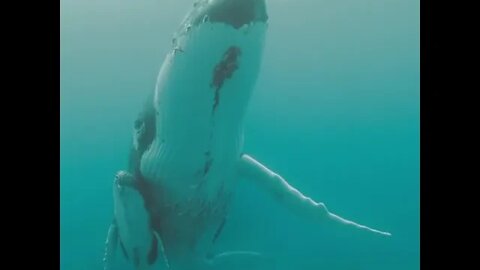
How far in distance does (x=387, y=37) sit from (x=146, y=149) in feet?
4.77

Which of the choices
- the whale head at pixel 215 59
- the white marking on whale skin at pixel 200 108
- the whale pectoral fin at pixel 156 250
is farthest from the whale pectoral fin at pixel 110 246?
the whale head at pixel 215 59

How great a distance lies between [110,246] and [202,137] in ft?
2.70

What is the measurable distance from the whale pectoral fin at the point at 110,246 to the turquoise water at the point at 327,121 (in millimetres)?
47

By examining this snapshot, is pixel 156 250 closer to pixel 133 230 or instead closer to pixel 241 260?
pixel 133 230

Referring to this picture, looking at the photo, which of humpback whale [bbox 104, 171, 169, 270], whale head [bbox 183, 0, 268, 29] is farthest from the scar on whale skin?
humpback whale [bbox 104, 171, 169, 270]

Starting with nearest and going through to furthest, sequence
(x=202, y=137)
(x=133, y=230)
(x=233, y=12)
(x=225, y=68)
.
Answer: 1. (x=233, y=12)
2. (x=225, y=68)
3. (x=202, y=137)
4. (x=133, y=230)

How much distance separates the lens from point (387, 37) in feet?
12.1

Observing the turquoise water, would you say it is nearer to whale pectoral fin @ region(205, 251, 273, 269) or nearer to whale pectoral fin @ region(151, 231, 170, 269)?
whale pectoral fin @ region(205, 251, 273, 269)

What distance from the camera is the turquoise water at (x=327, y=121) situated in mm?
3631

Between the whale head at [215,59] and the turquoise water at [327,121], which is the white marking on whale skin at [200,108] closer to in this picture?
the whale head at [215,59]

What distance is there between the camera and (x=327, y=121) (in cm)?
367

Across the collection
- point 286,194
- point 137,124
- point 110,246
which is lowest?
point 110,246

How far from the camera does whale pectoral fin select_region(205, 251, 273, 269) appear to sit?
365 cm

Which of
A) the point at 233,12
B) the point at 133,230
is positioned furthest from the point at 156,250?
the point at 233,12
